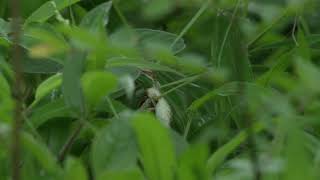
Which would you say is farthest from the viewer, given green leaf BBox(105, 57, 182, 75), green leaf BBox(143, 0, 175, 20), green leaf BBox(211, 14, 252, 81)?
green leaf BBox(211, 14, 252, 81)

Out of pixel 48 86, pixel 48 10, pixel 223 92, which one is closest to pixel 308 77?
pixel 223 92

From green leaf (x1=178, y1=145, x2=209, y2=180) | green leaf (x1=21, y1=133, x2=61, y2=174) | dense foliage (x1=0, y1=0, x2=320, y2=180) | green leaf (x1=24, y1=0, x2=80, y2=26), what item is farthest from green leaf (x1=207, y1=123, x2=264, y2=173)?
green leaf (x1=24, y1=0, x2=80, y2=26)

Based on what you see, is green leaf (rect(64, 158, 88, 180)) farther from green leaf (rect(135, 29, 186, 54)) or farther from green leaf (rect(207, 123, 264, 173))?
green leaf (rect(135, 29, 186, 54))

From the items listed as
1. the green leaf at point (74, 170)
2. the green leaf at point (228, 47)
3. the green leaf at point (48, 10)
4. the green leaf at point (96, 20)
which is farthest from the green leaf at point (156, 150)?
the green leaf at point (48, 10)

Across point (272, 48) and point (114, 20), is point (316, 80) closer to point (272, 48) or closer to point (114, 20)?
point (272, 48)

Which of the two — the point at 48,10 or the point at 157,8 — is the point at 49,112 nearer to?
the point at 48,10
